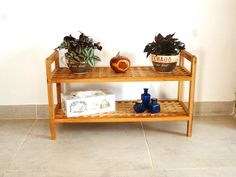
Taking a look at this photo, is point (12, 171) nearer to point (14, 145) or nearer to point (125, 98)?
point (14, 145)

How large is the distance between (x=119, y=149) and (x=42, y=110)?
706 mm

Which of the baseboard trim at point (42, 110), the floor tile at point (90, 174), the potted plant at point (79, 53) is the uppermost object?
the potted plant at point (79, 53)

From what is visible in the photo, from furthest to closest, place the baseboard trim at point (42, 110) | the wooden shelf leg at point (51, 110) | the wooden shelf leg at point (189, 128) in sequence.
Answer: the baseboard trim at point (42, 110), the wooden shelf leg at point (189, 128), the wooden shelf leg at point (51, 110)

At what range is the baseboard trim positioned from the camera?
1914mm

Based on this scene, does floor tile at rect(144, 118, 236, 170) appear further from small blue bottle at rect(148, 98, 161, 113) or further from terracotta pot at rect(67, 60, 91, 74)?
terracotta pot at rect(67, 60, 91, 74)

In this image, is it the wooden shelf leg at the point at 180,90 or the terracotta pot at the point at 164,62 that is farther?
the wooden shelf leg at the point at 180,90

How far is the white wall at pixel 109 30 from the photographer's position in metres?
1.74

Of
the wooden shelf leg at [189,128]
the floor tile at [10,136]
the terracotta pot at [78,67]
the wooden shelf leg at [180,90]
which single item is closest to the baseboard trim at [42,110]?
the floor tile at [10,136]

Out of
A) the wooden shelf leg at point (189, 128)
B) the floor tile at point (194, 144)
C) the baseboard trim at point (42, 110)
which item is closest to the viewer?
the floor tile at point (194, 144)

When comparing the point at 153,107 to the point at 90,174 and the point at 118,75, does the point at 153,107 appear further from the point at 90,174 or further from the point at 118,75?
the point at 90,174

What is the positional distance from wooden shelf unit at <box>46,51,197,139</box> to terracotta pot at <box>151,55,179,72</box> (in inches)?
1.3

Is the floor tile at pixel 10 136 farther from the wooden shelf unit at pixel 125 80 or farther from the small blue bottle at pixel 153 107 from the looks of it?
the small blue bottle at pixel 153 107

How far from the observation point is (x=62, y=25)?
5.78ft

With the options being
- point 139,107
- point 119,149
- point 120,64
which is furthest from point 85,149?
point 120,64
